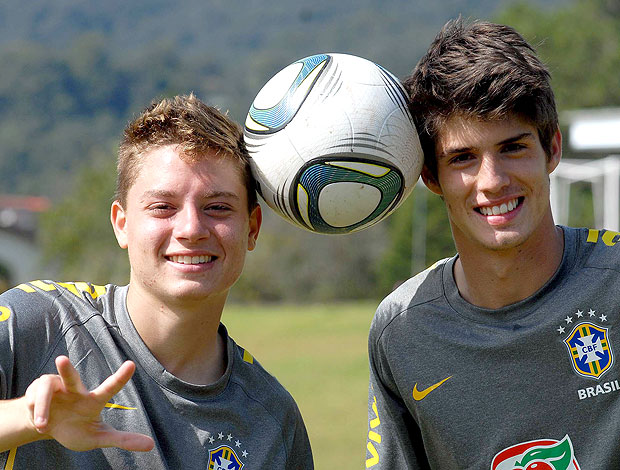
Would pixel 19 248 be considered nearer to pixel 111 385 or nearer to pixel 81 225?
pixel 81 225

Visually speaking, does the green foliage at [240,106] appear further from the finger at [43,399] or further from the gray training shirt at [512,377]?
the finger at [43,399]

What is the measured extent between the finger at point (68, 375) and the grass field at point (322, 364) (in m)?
6.50

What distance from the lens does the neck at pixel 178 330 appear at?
3.81 m

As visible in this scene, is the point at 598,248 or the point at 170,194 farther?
the point at 598,248

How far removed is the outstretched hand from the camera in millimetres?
2895

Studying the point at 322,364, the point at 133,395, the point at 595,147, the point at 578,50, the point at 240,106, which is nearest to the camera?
the point at 133,395

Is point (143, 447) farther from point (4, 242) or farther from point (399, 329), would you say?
point (4, 242)

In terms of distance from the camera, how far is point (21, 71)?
145000 mm

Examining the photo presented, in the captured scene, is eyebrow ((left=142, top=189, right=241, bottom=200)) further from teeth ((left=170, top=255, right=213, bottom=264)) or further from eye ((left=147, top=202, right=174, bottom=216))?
teeth ((left=170, top=255, right=213, bottom=264))

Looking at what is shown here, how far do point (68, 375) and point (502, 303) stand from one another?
6.38ft

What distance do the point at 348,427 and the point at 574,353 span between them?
7.98 meters

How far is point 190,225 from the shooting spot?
3646 millimetres

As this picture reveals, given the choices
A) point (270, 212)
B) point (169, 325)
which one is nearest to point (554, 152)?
point (169, 325)

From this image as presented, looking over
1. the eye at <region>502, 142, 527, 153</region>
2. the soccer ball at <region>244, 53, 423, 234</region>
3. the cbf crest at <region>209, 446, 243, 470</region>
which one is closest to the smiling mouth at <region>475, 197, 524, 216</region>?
the eye at <region>502, 142, 527, 153</region>
